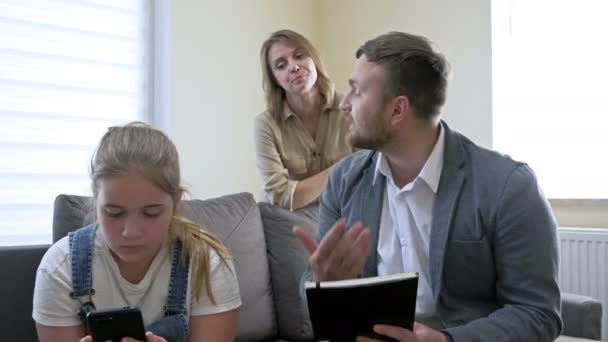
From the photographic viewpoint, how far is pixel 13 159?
276cm

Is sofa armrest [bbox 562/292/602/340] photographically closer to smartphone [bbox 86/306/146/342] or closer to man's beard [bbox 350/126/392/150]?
man's beard [bbox 350/126/392/150]

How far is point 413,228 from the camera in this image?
1.62 m

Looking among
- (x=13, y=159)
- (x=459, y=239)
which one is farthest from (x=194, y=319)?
(x=13, y=159)

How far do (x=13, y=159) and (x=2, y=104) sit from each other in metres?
0.23

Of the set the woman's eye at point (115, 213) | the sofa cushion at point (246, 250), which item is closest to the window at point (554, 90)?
the sofa cushion at point (246, 250)

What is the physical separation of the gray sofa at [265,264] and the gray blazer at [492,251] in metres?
0.75

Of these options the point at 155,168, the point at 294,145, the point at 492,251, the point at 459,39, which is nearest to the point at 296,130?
the point at 294,145

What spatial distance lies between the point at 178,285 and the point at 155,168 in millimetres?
292

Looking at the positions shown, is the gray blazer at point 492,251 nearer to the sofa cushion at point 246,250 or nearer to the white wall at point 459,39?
the sofa cushion at point 246,250

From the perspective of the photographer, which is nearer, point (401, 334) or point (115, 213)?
point (401, 334)

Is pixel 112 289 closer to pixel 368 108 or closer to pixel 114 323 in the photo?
pixel 114 323

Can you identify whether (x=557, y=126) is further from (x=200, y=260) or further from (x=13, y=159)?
(x=13, y=159)

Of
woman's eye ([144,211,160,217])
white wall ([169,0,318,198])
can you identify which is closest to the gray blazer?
woman's eye ([144,211,160,217])

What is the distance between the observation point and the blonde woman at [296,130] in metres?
2.54
